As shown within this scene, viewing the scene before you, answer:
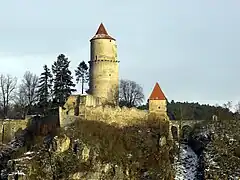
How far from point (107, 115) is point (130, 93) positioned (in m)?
15.3

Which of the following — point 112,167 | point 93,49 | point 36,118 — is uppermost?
point 93,49

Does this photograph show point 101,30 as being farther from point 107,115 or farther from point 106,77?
point 107,115

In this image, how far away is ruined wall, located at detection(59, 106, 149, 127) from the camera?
58.7 m

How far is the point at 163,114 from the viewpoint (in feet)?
212

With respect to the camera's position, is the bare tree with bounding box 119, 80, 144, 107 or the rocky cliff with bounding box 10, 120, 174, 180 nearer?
the rocky cliff with bounding box 10, 120, 174, 180

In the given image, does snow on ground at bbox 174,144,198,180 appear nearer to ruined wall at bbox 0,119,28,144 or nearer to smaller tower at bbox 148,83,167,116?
smaller tower at bbox 148,83,167,116

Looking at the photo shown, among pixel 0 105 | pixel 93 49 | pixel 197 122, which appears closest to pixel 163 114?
pixel 197 122

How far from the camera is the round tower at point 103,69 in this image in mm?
64875

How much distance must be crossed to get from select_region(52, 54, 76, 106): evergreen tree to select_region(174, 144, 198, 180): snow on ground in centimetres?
1237

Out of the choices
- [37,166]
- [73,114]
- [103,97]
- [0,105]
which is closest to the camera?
[37,166]

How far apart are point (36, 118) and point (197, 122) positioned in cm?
1647

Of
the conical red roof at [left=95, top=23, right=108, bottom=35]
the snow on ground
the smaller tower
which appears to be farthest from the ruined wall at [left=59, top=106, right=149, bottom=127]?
the conical red roof at [left=95, top=23, right=108, bottom=35]

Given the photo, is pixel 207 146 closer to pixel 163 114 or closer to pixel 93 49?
pixel 163 114

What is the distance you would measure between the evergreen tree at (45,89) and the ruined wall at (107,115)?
269 inches
